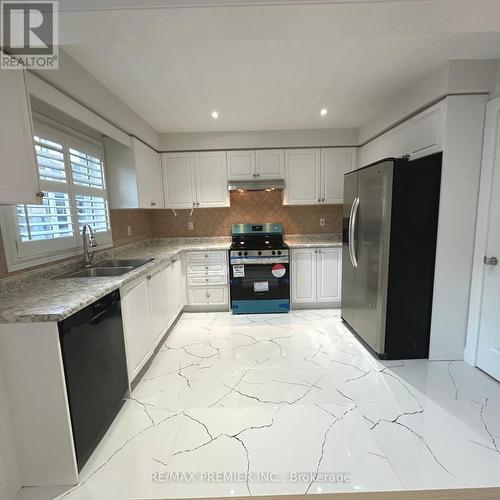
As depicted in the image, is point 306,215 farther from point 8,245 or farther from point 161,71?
point 8,245

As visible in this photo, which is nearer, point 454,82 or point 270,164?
point 454,82

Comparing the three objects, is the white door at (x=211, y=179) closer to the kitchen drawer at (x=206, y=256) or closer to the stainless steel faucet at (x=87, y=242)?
the kitchen drawer at (x=206, y=256)

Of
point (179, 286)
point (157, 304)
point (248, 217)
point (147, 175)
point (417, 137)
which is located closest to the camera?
point (417, 137)

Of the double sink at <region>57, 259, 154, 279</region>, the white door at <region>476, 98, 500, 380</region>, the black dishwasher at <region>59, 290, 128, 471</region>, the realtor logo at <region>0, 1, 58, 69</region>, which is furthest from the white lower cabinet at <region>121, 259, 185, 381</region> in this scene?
the white door at <region>476, 98, 500, 380</region>

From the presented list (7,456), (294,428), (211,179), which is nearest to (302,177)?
(211,179)

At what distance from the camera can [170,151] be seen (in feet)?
12.1

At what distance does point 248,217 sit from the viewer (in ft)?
13.3

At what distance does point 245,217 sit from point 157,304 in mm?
2007

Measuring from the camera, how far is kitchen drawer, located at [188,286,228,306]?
3629mm

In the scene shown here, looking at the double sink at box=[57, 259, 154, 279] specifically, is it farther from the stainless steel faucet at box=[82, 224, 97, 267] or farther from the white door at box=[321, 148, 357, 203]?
the white door at box=[321, 148, 357, 203]

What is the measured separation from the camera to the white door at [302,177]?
145 inches

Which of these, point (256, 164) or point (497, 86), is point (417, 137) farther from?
point (256, 164)

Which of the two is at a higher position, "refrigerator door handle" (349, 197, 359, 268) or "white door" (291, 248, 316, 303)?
"refrigerator door handle" (349, 197, 359, 268)

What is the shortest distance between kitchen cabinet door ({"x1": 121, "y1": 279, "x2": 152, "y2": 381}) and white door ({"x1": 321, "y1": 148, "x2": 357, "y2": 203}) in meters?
2.74
